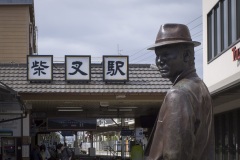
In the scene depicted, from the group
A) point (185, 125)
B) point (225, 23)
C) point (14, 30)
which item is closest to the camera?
point (185, 125)

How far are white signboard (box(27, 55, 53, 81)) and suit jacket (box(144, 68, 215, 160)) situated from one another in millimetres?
15680

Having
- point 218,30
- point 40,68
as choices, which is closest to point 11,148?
point 40,68

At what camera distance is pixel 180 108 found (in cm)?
381

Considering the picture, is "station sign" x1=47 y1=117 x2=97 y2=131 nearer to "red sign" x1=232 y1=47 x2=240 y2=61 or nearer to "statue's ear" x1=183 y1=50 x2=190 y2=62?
"red sign" x1=232 y1=47 x2=240 y2=61

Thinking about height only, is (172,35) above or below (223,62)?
below

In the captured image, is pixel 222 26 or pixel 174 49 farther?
pixel 222 26

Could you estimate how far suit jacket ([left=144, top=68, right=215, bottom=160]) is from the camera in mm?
3752

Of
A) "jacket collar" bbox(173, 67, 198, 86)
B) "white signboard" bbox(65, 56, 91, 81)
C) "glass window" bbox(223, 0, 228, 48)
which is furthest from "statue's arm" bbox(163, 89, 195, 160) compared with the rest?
"glass window" bbox(223, 0, 228, 48)

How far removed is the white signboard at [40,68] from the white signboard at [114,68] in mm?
1941

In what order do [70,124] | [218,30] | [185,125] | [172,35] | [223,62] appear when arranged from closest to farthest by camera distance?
[185,125] < [172,35] < [223,62] < [218,30] < [70,124]

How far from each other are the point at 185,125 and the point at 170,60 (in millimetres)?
536

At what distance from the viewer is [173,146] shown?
3.76 m

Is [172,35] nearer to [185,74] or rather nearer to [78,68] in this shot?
[185,74]

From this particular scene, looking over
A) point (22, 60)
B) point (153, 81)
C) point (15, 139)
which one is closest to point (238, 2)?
point (153, 81)
